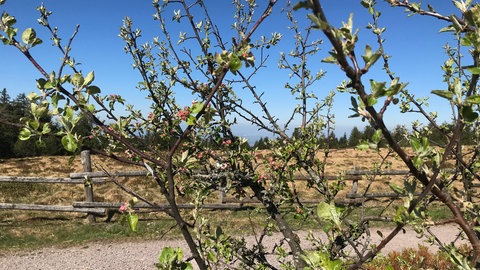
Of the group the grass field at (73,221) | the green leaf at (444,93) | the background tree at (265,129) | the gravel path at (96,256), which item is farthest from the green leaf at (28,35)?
the gravel path at (96,256)

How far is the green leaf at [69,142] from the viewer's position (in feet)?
3.14

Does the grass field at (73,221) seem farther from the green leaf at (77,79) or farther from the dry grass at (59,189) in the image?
the green leaf at (77,79)

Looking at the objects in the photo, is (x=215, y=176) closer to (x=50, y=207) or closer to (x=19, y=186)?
(x=50, y=207)

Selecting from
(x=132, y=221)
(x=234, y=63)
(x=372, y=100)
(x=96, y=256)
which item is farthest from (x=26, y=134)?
(x=96, y=256)

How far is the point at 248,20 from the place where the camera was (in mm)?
2604

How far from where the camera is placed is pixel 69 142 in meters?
0.96

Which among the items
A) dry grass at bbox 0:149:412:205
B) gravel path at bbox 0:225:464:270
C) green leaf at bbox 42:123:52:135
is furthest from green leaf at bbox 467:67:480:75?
dry grass at bbox 0:149:412:205

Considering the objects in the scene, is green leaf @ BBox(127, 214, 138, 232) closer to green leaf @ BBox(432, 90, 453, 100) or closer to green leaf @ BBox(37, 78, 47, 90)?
green leaf @ BBox(37, 78, 47, 90)

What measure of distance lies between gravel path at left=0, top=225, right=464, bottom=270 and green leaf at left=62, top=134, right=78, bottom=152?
658 centimetres

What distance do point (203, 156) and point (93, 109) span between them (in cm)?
157

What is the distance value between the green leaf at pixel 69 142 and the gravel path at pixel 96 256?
6576mm

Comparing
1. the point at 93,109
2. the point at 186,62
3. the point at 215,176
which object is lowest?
the point at 215,176

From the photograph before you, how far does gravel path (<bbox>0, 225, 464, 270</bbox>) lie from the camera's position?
23.1 ft

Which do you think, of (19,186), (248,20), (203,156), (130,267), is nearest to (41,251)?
(130,267)
